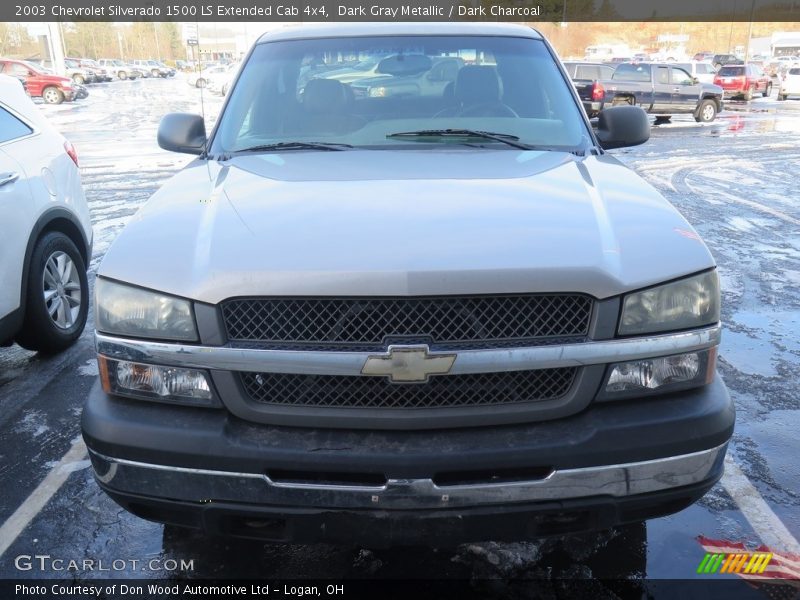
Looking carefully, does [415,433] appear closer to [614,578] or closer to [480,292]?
[480,292]

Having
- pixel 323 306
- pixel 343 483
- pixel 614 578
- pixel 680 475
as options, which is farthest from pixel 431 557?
pixel 323 306

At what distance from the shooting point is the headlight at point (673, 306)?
2254 mm

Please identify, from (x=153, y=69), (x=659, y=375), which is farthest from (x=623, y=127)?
(x=153, y=69)

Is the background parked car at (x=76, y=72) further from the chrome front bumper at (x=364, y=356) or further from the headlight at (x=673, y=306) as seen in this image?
the headlight at (x=673, y=306)

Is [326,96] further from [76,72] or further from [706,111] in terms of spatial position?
[76,72]

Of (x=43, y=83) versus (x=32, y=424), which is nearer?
(x=32, y=424)

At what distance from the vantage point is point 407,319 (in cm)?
217

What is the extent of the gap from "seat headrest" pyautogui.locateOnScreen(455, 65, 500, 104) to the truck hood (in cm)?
80

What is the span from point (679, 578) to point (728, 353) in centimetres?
254

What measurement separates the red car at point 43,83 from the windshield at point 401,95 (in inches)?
1362

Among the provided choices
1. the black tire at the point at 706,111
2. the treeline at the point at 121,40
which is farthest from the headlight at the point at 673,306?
the treeline at the point at 121,40

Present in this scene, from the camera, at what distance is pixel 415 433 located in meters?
2.21

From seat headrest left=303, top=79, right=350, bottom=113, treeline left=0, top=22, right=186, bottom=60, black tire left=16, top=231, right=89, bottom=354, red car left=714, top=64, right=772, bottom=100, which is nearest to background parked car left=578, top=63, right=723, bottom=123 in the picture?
red car left=714, top=64, right=772, bottom=100

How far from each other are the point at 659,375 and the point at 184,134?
109 inches
